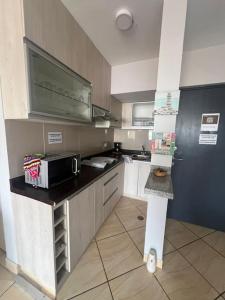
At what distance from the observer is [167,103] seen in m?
1.29

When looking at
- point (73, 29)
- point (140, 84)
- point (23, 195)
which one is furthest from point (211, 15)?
point (23, 195)

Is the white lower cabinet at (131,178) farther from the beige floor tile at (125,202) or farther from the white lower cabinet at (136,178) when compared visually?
the beige floor tile at (125,202)

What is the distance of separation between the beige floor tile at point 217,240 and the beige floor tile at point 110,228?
1.11 metres

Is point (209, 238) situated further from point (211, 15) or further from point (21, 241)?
point (211, 15)

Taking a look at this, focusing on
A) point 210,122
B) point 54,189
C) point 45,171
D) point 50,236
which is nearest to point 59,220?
point 50,236

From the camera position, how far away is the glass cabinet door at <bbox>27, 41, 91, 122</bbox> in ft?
3.36

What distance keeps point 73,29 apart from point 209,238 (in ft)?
9.63

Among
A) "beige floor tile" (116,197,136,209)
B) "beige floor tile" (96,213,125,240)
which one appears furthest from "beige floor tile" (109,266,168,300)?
"beige floor tile" (116,197,136,209)

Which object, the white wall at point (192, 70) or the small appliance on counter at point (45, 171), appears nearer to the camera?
the small appliance on counter at point (45, 171)

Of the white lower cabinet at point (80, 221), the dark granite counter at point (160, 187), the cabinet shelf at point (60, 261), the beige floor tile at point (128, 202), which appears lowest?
the beige floor tile at point (128, 202)

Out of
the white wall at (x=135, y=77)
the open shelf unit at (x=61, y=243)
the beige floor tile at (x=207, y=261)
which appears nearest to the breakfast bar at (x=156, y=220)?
the beige floor tile at (x=207, y=261)

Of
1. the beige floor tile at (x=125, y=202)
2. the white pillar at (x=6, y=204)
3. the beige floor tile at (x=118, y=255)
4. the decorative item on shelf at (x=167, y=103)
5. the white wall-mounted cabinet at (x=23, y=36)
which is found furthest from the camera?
the beige floor tile at (x=125, y=202)

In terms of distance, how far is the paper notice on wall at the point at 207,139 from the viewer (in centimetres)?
192

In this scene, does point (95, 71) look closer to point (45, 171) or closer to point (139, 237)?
point (45, 171)
